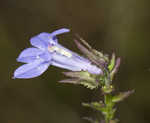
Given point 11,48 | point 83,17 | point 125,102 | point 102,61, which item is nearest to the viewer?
point 102,61

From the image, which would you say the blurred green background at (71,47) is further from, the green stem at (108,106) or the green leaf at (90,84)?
the green leaf at (90,84)

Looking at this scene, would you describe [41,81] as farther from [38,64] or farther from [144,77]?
[38,64]

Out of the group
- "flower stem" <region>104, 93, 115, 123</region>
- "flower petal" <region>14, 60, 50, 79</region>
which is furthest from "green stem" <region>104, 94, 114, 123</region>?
"flower petal" <region>14, 60, 50, 79</region>

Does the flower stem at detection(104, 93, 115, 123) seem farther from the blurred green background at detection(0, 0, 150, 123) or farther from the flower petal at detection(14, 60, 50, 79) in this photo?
the blurred green background at detection(0, 0, 150, 123)

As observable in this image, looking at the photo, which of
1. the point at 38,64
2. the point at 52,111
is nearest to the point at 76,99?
the point at 52,111

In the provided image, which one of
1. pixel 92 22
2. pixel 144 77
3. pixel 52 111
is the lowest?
pixel 52 111

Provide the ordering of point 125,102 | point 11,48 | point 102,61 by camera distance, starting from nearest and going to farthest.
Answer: point 102,61 → point 125,102 → point 11,48

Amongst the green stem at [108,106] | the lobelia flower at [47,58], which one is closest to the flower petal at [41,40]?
A: the lobelia flower at [47,58]

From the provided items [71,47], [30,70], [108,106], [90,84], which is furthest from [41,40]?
[71,47]
